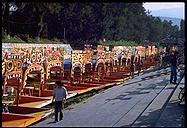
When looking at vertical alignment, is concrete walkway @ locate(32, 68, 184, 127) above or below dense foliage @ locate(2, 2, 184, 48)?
below

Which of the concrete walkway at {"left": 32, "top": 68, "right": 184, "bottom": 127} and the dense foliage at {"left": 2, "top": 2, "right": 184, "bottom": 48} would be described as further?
the dense foliage at {"left": 2, "top": 2, "right": 184, "bottom": 48}

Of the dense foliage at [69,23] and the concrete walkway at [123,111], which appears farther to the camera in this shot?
the dense foliage at [69,23]

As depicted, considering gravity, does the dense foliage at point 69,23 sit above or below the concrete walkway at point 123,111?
above

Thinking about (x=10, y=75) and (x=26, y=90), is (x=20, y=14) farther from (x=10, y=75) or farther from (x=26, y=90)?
(x=10, y=75)

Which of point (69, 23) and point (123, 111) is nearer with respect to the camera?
point (123, 111)

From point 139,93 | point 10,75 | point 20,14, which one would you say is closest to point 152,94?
point 139,93

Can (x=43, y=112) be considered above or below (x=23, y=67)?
below

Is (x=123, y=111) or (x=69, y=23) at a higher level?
(x=69, y=23)

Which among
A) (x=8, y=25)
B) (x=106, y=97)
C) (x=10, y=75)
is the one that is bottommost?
(x=106, y=97)

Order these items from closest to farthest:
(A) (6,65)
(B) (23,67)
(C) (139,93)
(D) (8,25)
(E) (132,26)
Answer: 1. (A) (6,65)
2. (B) (23,67)
3. (C) (139,93)
4. (D) (8,25)
5. (E) (132,26)

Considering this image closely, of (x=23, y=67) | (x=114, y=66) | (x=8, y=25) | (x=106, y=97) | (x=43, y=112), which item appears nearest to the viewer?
(x=43, y=112)

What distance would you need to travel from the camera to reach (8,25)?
42.2 m

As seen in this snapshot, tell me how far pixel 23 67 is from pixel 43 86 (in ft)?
8.51

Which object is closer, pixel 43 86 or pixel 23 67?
pixel 23 67
